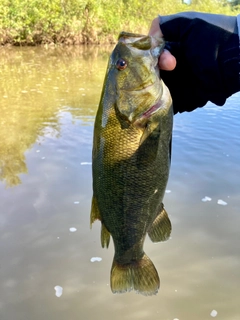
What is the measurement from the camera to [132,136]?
1687mm

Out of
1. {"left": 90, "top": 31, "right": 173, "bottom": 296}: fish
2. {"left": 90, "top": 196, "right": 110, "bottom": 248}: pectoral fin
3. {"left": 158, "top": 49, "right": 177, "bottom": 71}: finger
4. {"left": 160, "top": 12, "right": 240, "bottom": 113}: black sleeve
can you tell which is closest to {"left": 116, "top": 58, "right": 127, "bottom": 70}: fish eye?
{"left": 90, "top": 31, "right": 173, "bottom": 296}: fish

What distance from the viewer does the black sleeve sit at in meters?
1.82

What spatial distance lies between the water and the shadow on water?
0.15 feet

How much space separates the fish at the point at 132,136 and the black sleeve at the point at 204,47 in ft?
0.73

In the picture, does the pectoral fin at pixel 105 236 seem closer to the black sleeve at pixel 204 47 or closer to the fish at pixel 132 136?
the fish at pixel 132 136

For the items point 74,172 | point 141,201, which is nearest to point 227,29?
point 141,201

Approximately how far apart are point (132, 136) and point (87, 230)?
2.45 m

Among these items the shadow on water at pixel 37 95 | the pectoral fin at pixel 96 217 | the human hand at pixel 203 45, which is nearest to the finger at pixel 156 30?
the human hand at pixel 203 45

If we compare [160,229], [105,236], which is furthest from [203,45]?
[105,236]

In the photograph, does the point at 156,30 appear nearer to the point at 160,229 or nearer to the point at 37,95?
the point at 160,229

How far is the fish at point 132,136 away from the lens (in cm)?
165

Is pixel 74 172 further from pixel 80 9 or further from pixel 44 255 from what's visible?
pixel 80 9

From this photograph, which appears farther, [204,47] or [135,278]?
[135,278]

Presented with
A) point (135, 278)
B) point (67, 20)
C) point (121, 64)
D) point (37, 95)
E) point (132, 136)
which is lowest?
point (37, 95)
